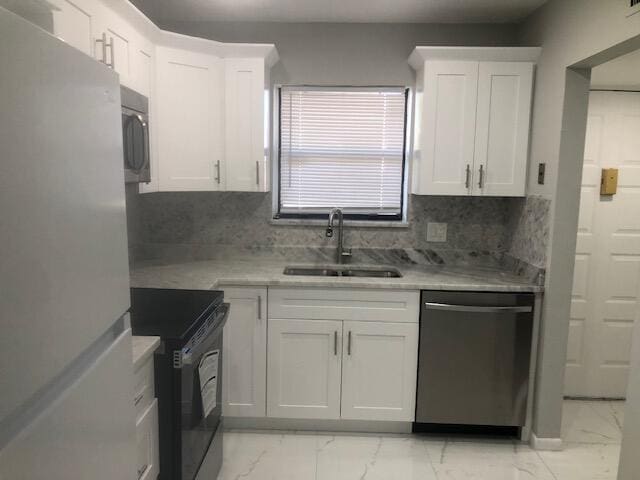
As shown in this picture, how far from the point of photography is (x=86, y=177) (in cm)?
77

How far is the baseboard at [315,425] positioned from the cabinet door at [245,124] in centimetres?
136

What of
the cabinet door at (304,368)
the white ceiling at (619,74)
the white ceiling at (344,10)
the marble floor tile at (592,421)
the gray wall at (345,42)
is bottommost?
the marble floor tile at (592,421)

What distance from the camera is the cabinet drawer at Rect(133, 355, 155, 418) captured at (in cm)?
141

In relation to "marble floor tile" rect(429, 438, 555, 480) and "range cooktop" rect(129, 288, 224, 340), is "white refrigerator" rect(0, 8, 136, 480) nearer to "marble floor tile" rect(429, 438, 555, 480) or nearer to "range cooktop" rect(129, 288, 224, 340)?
"range cooktop" rect(129, 288, 224, 340)

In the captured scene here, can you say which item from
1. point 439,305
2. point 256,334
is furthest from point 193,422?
point 439,305

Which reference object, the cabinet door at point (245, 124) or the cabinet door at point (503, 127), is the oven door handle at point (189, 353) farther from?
the cabinet door at point (503, 127)

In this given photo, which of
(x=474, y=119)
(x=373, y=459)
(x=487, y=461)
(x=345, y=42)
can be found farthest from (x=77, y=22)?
(x=487, y=461)

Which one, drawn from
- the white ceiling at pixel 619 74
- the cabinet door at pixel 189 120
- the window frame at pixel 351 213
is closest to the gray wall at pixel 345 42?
the window frame at pixel 351 213

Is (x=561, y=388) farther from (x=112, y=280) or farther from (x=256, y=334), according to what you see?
(x=112, y=280)

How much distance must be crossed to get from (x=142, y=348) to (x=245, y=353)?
46.9 inches

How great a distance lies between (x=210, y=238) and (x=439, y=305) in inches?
61.0

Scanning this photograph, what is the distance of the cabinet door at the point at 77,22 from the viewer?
1.55 meters

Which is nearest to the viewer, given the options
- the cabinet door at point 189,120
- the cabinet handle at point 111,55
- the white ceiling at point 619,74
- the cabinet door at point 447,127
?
the cabinet handle at point 111,55

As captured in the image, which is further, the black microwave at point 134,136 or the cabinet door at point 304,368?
the cabinet door at point 304,368
